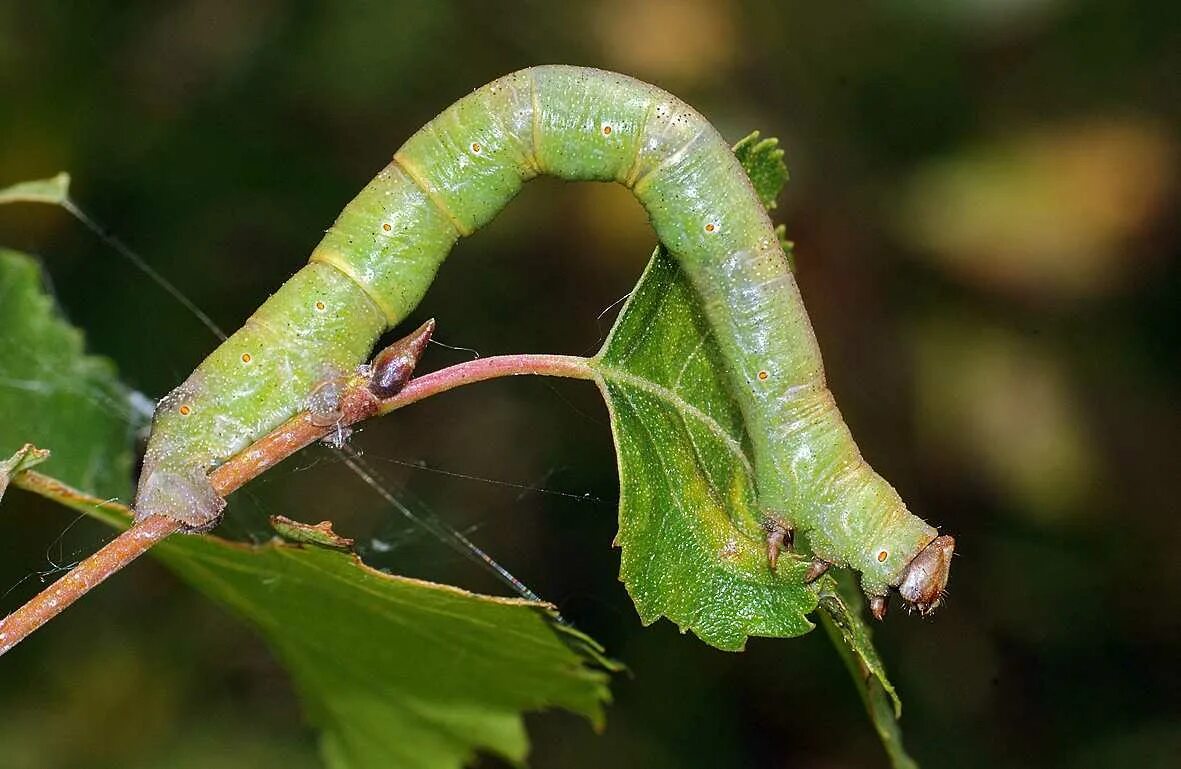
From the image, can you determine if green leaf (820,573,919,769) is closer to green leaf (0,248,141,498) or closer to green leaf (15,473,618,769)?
green leaf (15,473,618,769)

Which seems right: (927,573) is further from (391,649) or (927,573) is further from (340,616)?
(340,616)

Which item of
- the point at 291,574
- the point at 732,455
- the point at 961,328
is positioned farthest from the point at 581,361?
the point at 961,328

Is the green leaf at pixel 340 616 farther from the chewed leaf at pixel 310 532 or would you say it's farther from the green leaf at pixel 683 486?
the green leaf at pixel 683 486

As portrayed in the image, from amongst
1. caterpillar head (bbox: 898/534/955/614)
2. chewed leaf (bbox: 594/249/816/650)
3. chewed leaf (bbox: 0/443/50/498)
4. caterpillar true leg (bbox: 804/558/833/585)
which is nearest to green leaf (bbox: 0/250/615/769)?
chewed leaf (bbox: 0/443/50/498)

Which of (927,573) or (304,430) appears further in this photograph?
(927,573)

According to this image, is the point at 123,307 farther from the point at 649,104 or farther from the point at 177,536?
the point at 649,104

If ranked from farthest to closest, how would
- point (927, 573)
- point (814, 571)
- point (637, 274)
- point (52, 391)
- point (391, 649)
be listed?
point (637, 274), point (52, 391), point (391, 649), point (927, 573), point (814, 571)

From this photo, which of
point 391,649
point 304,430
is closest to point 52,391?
point 391,649

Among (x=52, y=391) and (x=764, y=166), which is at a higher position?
(x=764, y=166)
